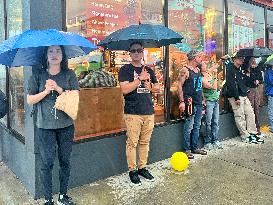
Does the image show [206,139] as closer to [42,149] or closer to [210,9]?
[210,9]

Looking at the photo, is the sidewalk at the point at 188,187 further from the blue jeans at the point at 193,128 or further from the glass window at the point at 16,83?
the glass window at the point at 16,83

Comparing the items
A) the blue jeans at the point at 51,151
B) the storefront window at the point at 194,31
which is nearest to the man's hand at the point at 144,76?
the blue jeans at the point at 51,151

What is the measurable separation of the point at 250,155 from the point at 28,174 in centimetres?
420

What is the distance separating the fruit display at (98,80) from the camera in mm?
5023

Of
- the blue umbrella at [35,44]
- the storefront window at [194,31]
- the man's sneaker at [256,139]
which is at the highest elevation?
the storefront window at [194,31]

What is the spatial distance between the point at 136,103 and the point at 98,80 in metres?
0.94

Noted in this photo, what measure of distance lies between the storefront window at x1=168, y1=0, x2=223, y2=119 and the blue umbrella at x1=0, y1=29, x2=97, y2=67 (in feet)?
A: 9.24

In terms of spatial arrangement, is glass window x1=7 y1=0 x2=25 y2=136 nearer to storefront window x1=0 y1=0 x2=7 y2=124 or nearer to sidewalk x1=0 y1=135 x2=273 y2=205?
storefront window x1=0 y1=0 x2=7 y2=124

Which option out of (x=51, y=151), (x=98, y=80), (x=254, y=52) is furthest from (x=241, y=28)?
(x=51, y=151)

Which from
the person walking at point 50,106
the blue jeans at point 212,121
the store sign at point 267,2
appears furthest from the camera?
the store sign at point 267,2

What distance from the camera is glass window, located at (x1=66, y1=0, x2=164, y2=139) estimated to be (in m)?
4.87

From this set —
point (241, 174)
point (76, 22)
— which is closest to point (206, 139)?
point (241, 174)

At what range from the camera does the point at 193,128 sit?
241 inches

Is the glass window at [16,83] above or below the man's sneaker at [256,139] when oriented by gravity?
above
